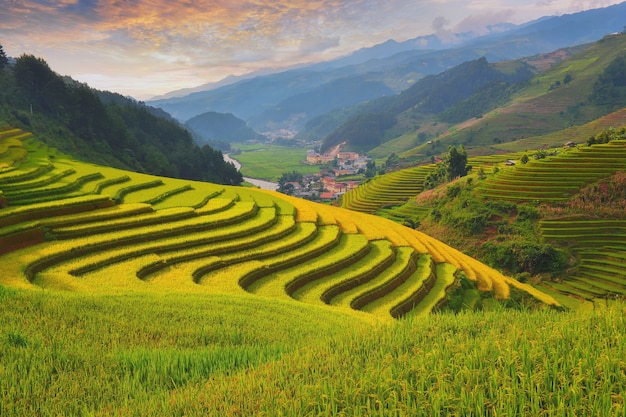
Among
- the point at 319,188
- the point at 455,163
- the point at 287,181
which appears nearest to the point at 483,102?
the point at 319,188

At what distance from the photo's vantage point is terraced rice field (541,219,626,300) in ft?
81.0

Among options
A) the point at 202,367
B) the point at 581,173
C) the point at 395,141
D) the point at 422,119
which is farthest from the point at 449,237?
the point at 422,119

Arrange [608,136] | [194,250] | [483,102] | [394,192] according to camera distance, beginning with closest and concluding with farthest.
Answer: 1. [194,250]
2. [608,136]
3. [394,192]
4. [483,102]

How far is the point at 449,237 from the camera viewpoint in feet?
115

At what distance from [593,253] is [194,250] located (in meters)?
28.4

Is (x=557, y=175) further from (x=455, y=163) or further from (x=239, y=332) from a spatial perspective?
(x=239, y=332)

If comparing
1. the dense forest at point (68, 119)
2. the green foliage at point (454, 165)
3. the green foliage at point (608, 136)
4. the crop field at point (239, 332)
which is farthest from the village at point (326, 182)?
the crop field at point (239, 332)

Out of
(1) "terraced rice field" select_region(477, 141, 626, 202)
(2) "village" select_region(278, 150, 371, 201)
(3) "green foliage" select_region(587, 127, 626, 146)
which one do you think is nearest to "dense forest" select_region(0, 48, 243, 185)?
(2) "village" select_region(278, 150, 371, 201)

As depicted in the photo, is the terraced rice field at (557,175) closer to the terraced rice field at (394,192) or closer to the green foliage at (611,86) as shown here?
the terraced rice field at (394,192)

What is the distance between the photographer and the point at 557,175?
113ft

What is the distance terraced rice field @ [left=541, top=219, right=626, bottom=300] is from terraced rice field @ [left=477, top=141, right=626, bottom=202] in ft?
10.8

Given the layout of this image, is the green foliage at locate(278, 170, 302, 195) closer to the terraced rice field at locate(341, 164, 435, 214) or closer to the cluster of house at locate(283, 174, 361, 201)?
the cluster of house at locate(283, 174, 361, 201)

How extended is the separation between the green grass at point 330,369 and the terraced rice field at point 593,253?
24442 mm

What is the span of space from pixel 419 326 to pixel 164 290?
7324 mm
